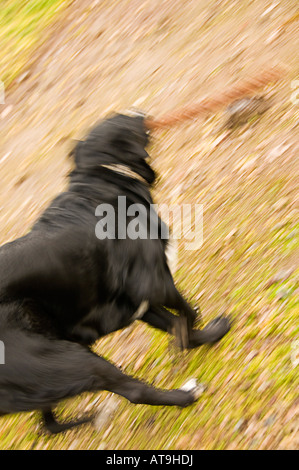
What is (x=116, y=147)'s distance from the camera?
11.7 feet

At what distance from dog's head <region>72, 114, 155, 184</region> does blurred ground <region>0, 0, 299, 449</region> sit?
257mm

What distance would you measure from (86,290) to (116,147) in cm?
84

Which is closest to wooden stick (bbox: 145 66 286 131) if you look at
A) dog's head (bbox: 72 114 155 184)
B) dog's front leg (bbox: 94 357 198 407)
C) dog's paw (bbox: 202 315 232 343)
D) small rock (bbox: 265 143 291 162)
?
small rock (bbox: 265 143 291 162)

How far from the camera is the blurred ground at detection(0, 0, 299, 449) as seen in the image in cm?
341

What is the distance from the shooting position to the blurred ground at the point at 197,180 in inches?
134

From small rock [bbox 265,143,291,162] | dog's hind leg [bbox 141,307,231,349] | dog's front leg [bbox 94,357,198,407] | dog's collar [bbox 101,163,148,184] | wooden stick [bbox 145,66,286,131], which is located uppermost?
wooden stick [bbox 145,66,286,131]

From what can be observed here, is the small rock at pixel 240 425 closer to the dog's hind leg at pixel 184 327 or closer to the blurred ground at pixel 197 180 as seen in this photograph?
the blurred ground at pixel 197 180

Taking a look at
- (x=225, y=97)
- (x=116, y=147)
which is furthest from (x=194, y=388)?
(x=225, y=97)

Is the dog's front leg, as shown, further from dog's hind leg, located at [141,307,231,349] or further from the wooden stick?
the wooden stick

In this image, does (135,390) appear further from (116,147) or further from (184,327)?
(116,147)

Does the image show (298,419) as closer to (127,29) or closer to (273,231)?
(273,231)

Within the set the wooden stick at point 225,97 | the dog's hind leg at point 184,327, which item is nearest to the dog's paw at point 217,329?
the dog's hind leg at point 184,327

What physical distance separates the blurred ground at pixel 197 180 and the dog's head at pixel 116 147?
0.26 m

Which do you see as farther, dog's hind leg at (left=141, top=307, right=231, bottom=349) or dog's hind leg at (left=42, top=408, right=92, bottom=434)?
dog's hind leg at (left=42, top=408, right=92, bottom=434)
